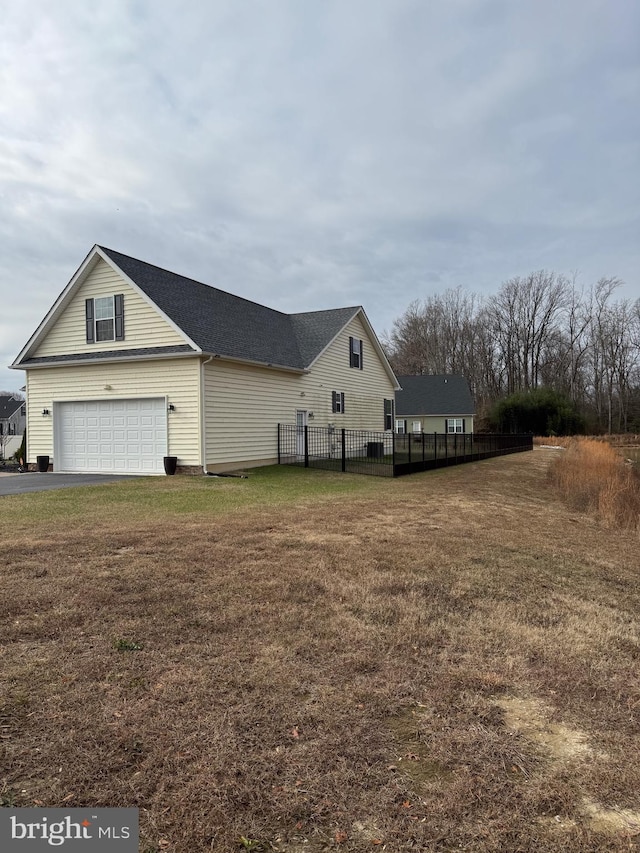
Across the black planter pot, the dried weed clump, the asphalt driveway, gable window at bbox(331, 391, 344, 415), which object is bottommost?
the dried weed clump

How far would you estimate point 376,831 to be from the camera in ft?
6.56

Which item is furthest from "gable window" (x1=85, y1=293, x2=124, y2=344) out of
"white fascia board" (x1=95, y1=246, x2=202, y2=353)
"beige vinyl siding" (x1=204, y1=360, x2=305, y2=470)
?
"beige vinyl siding" (x1=204, y1=360, x2=305, y2=470)

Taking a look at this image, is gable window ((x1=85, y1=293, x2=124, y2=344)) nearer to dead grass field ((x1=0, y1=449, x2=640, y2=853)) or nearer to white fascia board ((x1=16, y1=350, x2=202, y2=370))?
white fascia board ((x1=16, y1=350, x2=202, y2=370))

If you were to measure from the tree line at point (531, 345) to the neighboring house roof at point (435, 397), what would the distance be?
22.2 feet

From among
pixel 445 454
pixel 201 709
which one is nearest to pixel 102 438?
pixel 445 454

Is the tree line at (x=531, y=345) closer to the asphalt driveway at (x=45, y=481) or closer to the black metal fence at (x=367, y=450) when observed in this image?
the black metal fence at (x=367, y=450)

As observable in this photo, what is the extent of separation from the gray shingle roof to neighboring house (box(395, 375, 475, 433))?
22190 mm

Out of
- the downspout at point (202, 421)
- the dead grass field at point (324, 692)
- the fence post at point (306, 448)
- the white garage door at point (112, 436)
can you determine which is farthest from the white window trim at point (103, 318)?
the dead grass field at point (324, 692)

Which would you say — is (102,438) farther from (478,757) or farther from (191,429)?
(478,757)

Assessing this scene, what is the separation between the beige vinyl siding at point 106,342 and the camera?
594 inches

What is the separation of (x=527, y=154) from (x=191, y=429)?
518 inches

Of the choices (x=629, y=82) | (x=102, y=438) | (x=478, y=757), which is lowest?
(x=478, y=757)

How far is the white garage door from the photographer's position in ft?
50.0

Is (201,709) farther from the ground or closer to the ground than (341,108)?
closer to the ground
